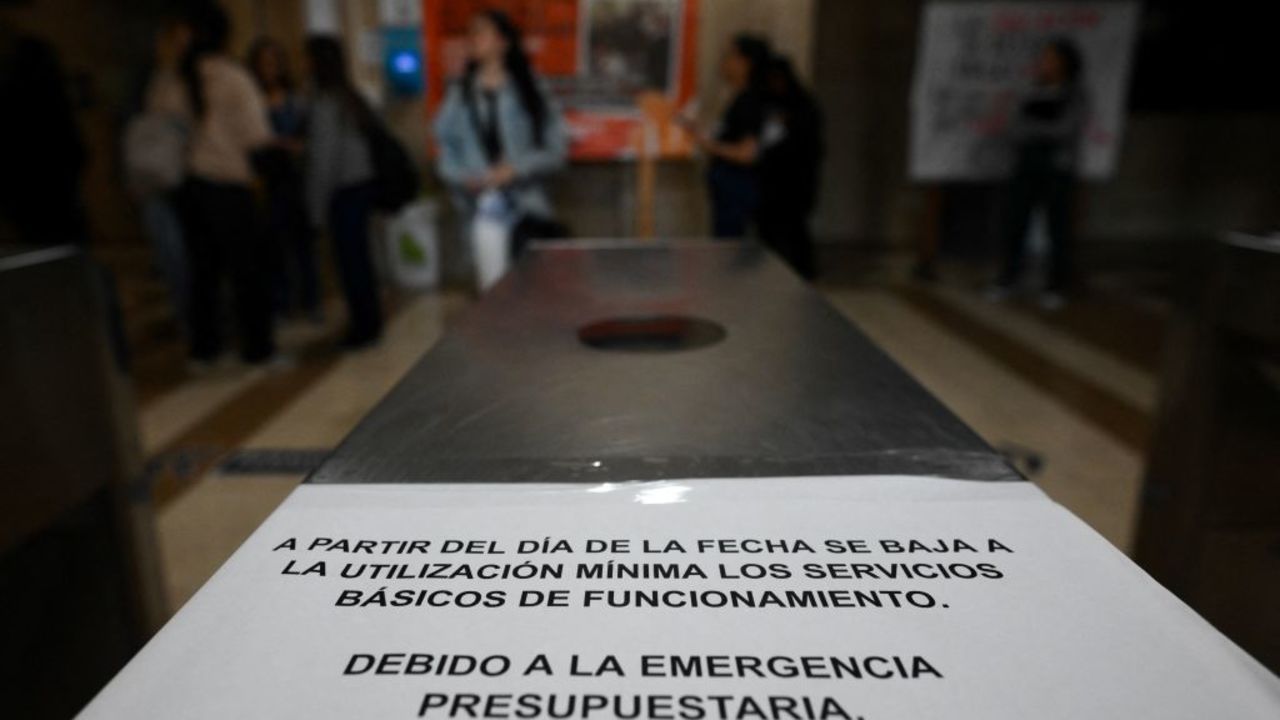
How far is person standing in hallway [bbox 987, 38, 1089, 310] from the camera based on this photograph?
4.26 m

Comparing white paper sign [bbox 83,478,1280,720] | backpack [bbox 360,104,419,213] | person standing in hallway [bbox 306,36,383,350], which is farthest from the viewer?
backpack [bbox 360,104,419,213]

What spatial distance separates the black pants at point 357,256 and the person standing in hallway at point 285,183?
386 millimetres

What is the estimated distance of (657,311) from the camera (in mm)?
1343

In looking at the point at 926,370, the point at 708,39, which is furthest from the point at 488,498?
the point at 708,39

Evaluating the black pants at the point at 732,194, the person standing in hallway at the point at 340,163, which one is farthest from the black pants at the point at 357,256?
the black pants at the point at 732,194

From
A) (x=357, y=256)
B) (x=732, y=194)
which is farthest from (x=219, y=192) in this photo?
(x=732, y=194)

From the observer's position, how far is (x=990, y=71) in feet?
16.5

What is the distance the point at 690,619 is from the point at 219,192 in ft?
9.96

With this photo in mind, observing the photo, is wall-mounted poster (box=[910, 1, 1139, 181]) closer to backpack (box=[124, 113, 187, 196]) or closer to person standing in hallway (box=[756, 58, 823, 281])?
person standing in hallway (box=[756, 58, 823, 281])

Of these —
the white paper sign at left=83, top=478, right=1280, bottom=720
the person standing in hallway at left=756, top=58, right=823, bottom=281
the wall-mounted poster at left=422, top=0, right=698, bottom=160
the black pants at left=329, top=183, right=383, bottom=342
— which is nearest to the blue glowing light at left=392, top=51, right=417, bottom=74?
the wall-mounted poster at left=422, top=0, right=698, bottom=160

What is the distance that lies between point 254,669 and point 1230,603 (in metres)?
1.74

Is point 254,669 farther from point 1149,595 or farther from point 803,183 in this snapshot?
point 803,183

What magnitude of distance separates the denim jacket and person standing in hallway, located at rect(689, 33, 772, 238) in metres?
0.90

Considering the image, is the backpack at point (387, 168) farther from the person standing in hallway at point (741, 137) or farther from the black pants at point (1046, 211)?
the black pants at point (1046, 211)
